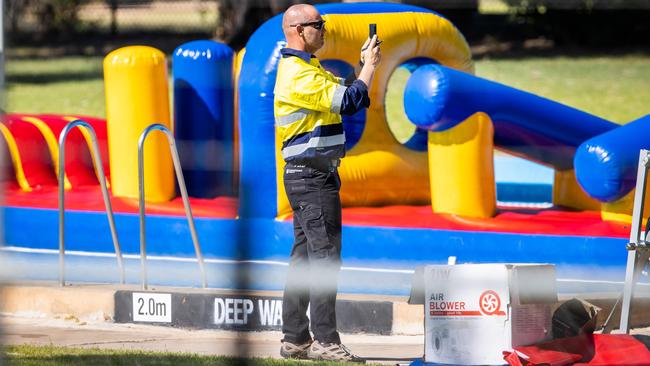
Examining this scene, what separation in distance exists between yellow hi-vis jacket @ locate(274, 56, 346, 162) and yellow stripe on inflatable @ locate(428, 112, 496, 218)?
150cm

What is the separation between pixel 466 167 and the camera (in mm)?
5945

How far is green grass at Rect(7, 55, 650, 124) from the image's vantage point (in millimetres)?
8415

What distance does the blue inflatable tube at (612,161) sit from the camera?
5.24 m

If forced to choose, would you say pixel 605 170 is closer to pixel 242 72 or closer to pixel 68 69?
pixel 242 72

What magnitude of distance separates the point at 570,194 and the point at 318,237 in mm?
2431

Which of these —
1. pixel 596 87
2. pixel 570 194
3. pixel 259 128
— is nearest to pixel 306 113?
pixel 259 128

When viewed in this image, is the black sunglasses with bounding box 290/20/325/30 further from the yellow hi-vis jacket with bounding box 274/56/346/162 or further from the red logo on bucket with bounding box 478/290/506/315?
the red logo on bucket with bounding box 478/290/506/315

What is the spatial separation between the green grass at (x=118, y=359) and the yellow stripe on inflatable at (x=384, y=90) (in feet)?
5.86

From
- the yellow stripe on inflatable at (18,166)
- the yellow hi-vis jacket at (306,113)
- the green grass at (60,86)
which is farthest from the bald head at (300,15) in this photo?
the green grass at (60,86)

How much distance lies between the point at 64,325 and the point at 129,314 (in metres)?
0.30

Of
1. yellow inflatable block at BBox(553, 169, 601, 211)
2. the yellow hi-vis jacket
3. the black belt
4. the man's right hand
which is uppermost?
the man's right hand

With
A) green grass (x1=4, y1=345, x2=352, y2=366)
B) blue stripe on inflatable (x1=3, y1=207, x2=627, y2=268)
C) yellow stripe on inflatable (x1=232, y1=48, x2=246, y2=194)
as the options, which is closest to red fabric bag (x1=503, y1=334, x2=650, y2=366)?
green grass (x1=4, y1=345, x2=352, y2=366)

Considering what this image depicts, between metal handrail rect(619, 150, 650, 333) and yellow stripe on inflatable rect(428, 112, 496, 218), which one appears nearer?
metal handrail rect(619, 150, 650, 333)

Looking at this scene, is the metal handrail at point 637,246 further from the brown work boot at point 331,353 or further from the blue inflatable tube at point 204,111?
the blue inflatable tube at point 204,111
